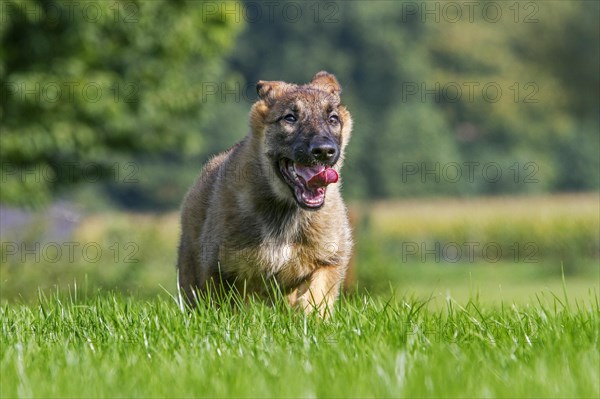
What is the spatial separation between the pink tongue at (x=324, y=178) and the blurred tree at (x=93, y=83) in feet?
35.1

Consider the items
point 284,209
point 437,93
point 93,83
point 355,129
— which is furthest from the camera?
point 437,93

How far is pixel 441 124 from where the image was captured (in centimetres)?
5422

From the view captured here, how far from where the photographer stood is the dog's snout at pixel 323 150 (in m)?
7.30

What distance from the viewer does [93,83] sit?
61.3 ft

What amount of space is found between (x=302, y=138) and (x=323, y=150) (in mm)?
268

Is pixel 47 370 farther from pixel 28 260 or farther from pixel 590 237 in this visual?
pixel 590 237

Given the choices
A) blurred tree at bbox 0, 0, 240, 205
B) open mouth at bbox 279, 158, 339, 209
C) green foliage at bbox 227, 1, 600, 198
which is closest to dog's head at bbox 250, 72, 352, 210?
open mouth at bbox 279, 158, 339, 209

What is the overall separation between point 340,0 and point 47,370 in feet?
179

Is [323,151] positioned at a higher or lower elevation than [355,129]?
higher

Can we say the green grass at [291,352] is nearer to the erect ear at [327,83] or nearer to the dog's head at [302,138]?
the dog's head at [302,138]

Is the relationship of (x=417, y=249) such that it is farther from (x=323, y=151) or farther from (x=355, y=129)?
(x=323, y=151)

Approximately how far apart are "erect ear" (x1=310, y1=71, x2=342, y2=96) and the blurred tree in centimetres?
971

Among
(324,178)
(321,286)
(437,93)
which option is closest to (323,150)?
(324,178)

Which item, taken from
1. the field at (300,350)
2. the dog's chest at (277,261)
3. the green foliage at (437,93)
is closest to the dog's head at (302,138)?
the dog's chest at (277,261)
